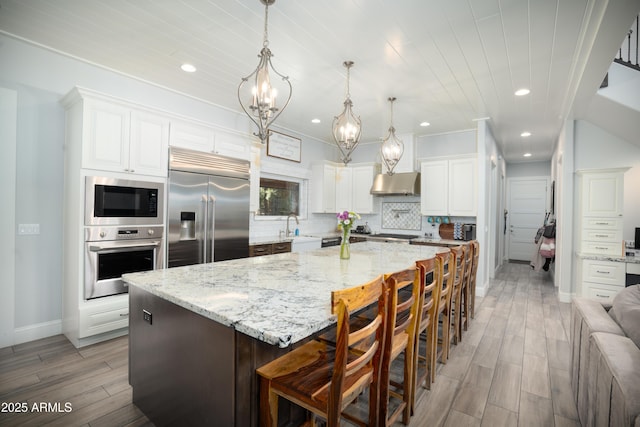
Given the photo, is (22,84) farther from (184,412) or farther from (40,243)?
(184,412)

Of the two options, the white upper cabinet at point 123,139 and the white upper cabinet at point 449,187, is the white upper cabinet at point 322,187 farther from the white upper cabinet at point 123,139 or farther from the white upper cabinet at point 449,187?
the white upper cabinet at point 123,139

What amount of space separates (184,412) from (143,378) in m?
0.50

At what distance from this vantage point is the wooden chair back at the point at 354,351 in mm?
1126

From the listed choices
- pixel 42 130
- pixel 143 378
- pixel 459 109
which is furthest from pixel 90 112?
pixel 459 109

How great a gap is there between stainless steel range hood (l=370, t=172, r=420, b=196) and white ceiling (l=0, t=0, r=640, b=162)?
5.42 ft

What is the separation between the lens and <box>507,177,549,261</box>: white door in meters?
8.05

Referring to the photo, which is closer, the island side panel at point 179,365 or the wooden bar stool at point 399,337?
the island side panel at point 179,365

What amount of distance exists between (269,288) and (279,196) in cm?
403

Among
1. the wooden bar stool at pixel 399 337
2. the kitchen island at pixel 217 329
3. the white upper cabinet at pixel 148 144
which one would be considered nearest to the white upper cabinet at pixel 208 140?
the white upper cabinet at pixel 148 144

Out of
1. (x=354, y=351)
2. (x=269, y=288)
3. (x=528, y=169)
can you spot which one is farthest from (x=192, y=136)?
(x=528, y=169)

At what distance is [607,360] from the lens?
4.39ft

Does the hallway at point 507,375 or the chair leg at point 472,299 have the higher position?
the chair leg at point 472,299

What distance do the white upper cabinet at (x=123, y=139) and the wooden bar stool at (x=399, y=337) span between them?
9.36 ft

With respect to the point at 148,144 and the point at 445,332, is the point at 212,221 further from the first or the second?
the point at 445,332
